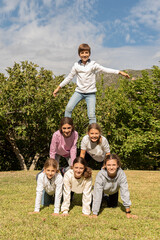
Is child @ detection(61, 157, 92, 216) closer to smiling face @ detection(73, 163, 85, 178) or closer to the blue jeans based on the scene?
smiling face @ detection(73, 163, 85, 178)

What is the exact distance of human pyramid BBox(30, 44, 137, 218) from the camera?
5.66 m

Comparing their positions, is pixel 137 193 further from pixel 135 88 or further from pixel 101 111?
pixel 135 88

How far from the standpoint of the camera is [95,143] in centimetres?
635

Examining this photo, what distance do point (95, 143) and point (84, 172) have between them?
32.8 inches

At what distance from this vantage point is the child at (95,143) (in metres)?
6.13

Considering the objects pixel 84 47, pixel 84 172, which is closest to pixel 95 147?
pixel 84 172

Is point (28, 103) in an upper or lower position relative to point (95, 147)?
upper

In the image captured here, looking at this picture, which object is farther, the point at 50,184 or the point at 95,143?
the point at 95,143

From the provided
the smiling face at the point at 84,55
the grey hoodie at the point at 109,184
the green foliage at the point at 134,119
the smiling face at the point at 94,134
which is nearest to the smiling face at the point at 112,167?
the grey hoodie at the point at 109,184

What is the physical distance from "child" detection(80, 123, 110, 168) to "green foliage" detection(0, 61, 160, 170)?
1114cm

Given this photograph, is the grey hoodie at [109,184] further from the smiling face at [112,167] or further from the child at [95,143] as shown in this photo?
the child at [95,143]

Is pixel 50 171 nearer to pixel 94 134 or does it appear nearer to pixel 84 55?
pixel 94 134

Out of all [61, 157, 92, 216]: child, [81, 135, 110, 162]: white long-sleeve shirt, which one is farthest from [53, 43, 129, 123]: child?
[61, 157, 92, 216]: child

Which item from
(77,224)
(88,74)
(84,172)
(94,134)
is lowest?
(77,224)
